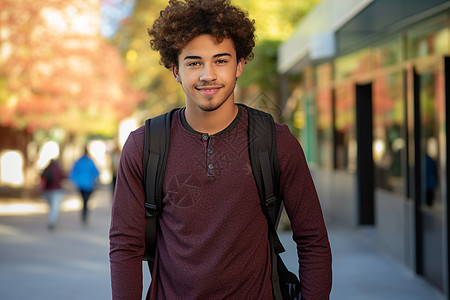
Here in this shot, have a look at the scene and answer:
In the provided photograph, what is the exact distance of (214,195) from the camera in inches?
104

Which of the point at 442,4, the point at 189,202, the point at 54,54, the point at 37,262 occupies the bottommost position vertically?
the point at 37,262

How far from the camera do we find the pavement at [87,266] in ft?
26.7

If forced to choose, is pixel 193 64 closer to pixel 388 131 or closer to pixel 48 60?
pixel 388 131

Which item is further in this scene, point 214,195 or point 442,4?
point 442,4

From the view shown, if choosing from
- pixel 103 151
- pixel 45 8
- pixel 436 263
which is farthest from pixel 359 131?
pixel 103 151

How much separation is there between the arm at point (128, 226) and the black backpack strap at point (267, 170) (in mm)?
423

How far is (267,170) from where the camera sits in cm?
265

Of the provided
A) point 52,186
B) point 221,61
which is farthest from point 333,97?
point 221,61

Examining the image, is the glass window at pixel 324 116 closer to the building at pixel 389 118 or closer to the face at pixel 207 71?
the building at pixel 389 118

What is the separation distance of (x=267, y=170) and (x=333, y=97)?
1290cm

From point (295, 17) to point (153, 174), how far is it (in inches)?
765

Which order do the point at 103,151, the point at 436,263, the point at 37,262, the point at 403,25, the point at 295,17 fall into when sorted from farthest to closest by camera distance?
1. the point at 103,151
2. the point at 295,17
3. the point at 37,262
4. the point at 403,25
5. the point at 436,263

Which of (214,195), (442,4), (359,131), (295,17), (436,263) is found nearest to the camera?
(214,195)

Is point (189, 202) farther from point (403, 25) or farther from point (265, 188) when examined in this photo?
point (403, 25)
